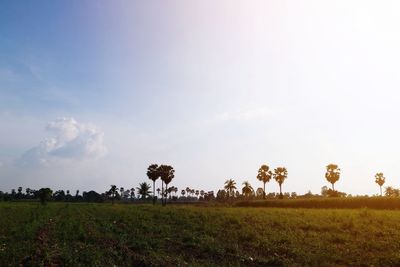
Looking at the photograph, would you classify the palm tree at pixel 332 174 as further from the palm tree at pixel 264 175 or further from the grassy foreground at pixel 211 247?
the grassy foreground at pixel 211 247

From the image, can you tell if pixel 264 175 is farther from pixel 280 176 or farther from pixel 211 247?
pixel 211 247

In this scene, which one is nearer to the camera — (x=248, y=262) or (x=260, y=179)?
(x=248, y=262)

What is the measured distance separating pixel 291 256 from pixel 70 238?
14.1 metres

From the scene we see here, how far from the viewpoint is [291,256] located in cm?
1972

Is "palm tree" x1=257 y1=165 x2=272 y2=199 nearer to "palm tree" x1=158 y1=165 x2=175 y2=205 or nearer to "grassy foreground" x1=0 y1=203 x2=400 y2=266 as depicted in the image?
"palm tree" x1=158 y1=165 x2=175 y2=205

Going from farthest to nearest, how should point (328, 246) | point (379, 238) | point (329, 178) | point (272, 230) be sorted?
1. point (329, 178)
2. point (272, 230)
3. point (379, 238)
4. point (328, 246)

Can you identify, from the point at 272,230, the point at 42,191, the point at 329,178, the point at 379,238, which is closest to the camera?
the point at 379,238

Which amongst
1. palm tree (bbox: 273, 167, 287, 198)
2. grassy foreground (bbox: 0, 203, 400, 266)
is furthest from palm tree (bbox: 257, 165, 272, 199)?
grassy foreground (bbox: 0, 203, 400, 266)

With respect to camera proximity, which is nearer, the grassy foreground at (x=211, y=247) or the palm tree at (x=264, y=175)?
the grassy foreground at (x=211, y=247)

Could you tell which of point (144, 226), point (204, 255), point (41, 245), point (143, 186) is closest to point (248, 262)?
point (204, 255)

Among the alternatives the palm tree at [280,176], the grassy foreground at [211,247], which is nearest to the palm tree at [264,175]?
the palm tree at [280,176]

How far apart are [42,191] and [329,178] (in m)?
89.0

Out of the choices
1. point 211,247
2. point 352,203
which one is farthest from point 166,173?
point 211,247

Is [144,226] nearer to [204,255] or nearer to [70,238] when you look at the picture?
[70,238]
